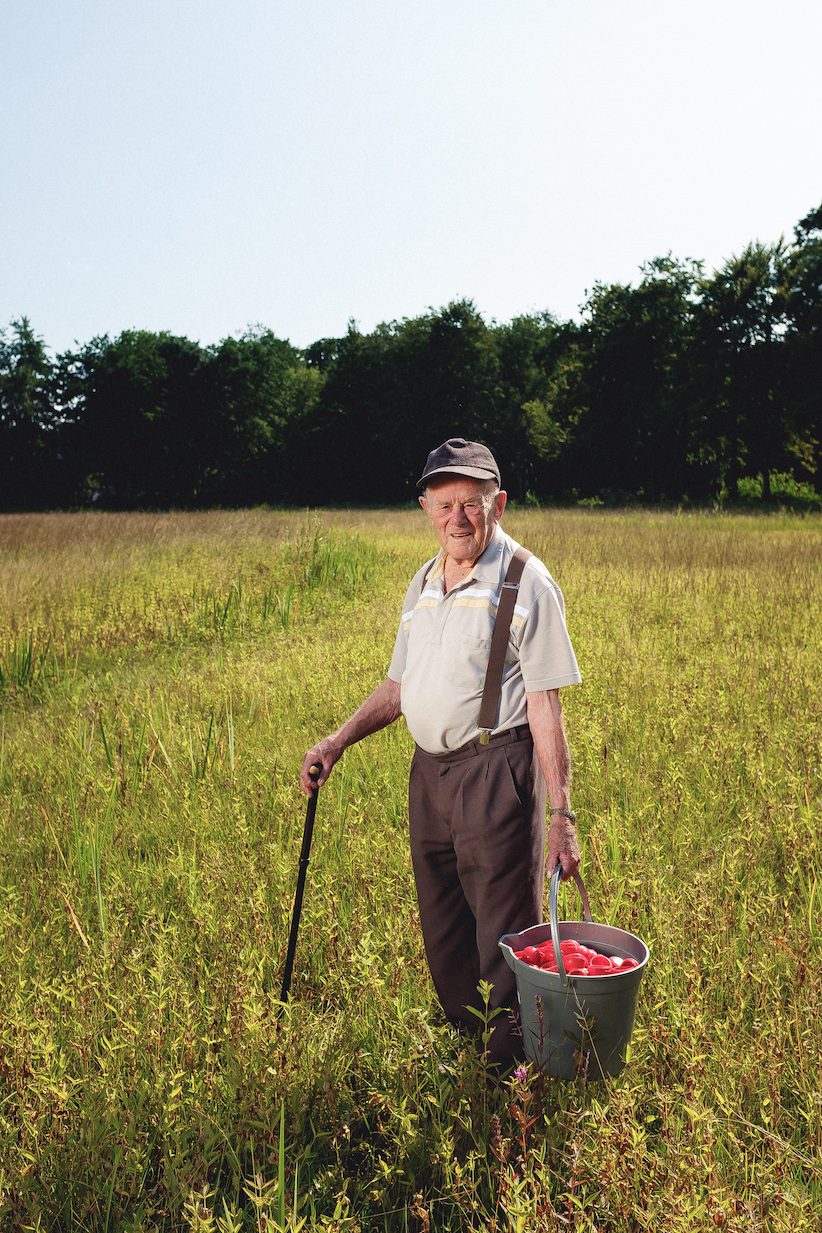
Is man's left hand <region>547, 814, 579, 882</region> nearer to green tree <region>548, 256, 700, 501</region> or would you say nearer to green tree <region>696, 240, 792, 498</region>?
green tree <region>696, 240, 792, 498</region>

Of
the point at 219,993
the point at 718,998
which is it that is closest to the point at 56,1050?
the point at 219,993

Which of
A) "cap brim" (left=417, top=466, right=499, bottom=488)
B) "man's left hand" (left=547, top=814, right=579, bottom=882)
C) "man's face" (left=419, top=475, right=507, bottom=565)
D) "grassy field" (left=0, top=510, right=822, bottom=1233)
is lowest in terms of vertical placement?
"grassy field" (left=0, top=510, right=822, bottom=1233)

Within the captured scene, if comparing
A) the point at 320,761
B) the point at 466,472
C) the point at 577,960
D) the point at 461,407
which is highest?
the point at 461,407

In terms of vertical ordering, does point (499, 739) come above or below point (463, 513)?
below

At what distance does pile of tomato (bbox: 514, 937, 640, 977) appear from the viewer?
75.8 inches

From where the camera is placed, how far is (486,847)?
2.28m

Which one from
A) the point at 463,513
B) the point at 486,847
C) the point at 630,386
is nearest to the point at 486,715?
the point at 486,847

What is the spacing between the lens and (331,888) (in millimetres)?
3209

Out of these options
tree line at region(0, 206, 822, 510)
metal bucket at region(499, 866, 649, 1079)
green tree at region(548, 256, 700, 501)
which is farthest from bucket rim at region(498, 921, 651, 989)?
green tree at region(548, 256, 700, 501)

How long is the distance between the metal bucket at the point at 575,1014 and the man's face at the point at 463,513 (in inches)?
35.1

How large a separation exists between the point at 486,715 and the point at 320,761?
65 cm

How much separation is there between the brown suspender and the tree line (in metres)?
36.4

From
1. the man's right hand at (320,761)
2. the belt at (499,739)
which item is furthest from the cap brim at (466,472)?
the man's right hand at (320,761)

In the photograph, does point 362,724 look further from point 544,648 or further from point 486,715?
point 544,648
